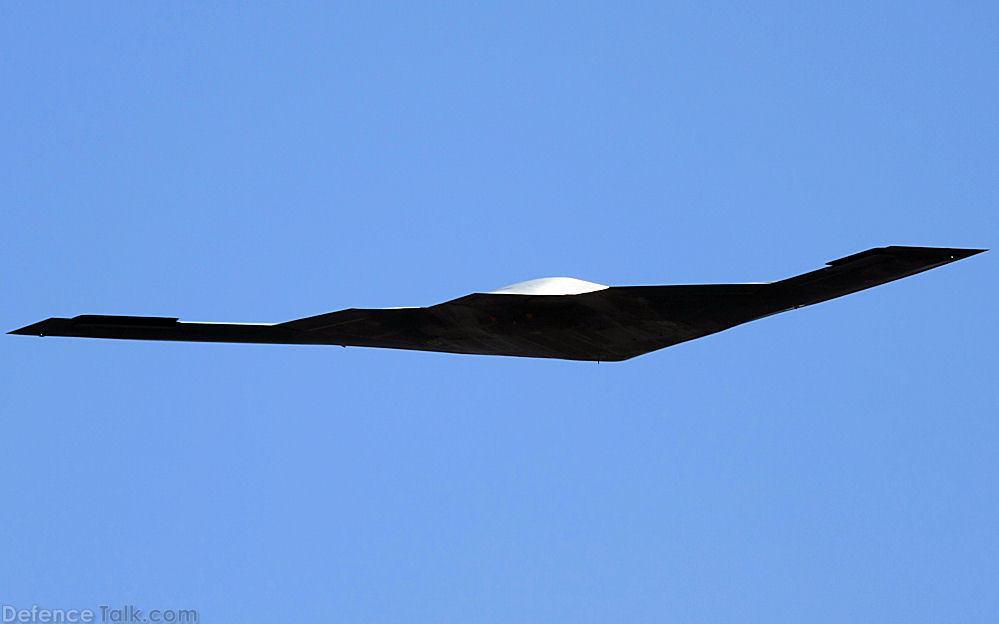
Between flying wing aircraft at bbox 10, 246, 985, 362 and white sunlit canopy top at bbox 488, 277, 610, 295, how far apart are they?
14 mm

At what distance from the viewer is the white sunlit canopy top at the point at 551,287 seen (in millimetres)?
19562

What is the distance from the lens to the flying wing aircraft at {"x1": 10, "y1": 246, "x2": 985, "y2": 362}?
62.6ft

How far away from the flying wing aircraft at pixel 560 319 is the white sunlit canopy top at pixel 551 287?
14 mm

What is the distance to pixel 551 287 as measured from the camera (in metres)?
19.7

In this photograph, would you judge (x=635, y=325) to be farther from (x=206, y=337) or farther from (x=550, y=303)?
(x=206, y=337)

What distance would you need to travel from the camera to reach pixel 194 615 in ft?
76.8

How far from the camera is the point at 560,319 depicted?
2027 centimetres

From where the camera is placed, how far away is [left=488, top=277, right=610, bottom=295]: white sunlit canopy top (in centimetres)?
1956

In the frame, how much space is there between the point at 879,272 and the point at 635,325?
12.2ft

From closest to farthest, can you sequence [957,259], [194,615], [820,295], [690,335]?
[957,259] < [820,295] < [690,335] < [194,615]

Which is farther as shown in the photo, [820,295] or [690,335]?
[690,335]

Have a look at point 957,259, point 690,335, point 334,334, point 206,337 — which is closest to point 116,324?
point 206,337

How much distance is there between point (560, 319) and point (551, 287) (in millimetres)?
744

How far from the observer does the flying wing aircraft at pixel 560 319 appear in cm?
1909
